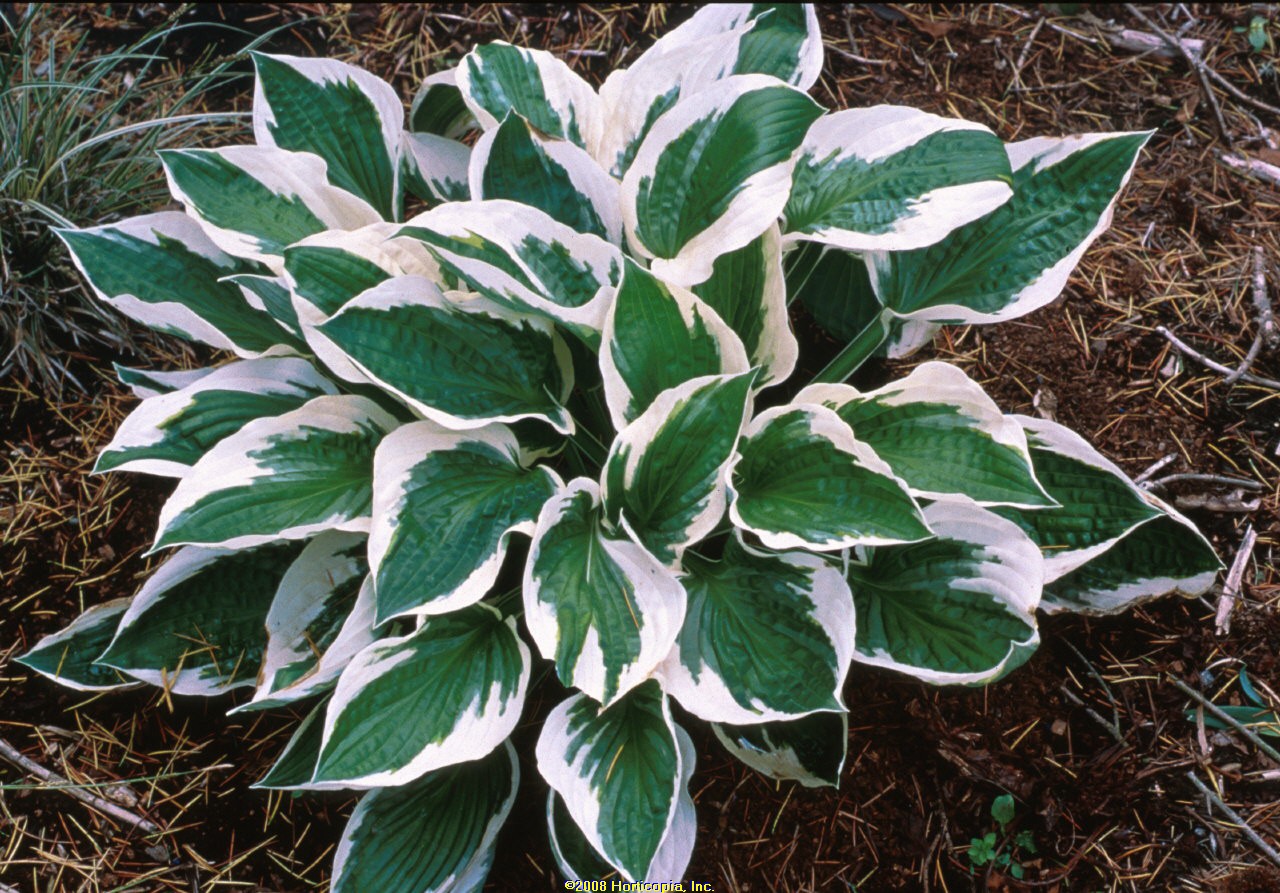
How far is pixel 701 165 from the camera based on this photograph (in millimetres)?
1417

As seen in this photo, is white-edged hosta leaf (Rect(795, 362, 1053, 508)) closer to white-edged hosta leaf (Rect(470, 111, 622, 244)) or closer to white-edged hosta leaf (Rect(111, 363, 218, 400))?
white-edged hosta leaf (Rect(470, 111, 622, 244))

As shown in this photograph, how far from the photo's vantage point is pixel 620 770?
4.50ft

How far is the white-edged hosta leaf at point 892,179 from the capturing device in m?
1.41

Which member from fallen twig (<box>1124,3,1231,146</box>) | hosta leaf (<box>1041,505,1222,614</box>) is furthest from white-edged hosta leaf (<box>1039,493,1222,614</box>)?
fallen twig (<box>1124,3,1231,146</box>)

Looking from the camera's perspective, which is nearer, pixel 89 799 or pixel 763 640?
pixel 763 640

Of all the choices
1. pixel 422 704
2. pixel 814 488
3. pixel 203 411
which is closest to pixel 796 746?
pixel 814 488

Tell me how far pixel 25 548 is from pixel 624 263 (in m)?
1.41

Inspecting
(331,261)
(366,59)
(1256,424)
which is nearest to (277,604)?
(331,261)

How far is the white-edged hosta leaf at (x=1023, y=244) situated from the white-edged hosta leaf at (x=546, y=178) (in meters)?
0.45

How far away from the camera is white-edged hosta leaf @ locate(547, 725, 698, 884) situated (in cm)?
143

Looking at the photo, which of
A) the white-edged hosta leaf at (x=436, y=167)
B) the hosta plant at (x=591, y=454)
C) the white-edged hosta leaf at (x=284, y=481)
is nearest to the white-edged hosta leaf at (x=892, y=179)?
the hosta plant at (x=591, y=454)

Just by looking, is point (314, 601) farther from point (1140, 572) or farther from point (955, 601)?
point (1140, 572)

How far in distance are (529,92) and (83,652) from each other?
1223mm

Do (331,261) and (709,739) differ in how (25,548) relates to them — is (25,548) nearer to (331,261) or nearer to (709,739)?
(331,261)
